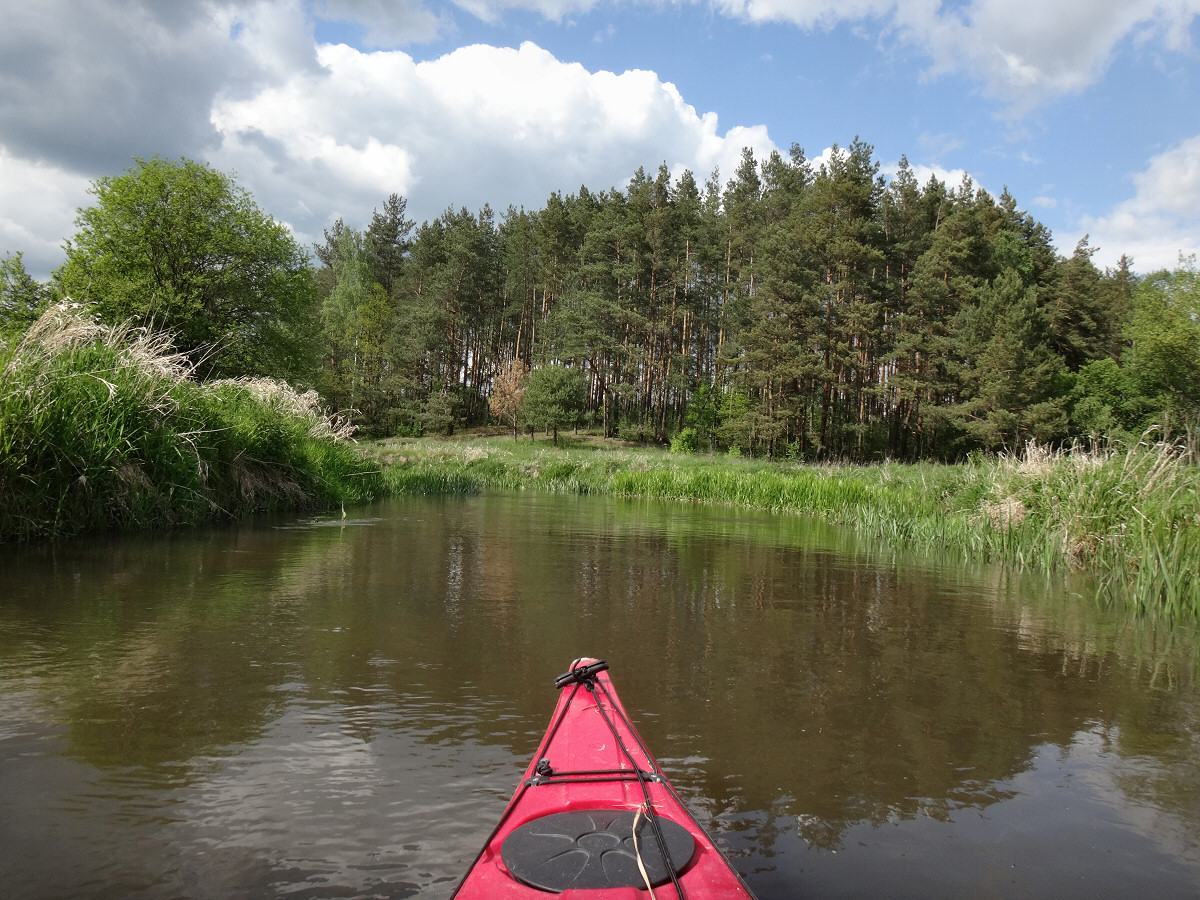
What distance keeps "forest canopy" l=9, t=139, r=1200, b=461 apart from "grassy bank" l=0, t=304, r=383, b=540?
1603 centimetres

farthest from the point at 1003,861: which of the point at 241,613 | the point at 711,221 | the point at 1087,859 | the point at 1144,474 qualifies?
the point at 711,221

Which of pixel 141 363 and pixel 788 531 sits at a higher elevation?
pixel 141 363

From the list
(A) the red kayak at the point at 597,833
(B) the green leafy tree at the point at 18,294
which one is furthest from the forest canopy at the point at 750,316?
(A) the red kayak at the point at 597,833

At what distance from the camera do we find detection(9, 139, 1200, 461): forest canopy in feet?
104

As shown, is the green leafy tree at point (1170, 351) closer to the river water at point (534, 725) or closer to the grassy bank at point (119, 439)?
the river water at point (534, 725)

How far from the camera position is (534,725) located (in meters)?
3.72

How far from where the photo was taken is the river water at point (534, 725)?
8.38 feet

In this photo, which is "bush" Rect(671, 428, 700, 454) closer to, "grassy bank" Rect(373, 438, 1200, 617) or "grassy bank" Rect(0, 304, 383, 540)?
"grassy bank" Rect(373, 438, 1200, 617)

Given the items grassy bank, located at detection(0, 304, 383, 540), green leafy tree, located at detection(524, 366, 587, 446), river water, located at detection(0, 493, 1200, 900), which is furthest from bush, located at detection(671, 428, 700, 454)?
river water, located at detection(0, 493, 1200, 900)

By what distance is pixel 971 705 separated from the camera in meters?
4.29

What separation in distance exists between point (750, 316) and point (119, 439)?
3468 cm

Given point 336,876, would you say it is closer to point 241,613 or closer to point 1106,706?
point 241,613

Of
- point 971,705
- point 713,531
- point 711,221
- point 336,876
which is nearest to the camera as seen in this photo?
point 336,876

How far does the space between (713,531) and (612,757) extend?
1006 centimetres
